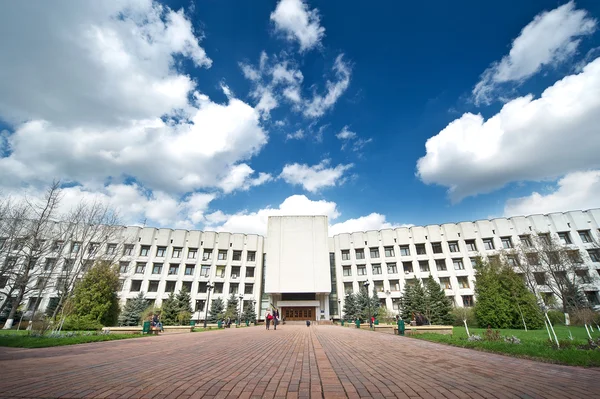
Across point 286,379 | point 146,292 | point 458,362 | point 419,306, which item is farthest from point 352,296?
point 286,379

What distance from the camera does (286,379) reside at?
169 inches

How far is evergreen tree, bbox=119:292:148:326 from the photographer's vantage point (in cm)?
3052

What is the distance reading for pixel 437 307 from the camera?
30.1 m

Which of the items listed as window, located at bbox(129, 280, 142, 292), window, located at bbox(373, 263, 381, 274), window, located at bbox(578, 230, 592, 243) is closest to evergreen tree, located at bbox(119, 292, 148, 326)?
window, located at bbox(129, 280, 142, 292)

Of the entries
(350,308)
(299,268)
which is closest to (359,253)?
(350,308)

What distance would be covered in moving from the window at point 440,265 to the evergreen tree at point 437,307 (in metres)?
13.1

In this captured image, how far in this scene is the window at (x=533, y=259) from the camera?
31156mm

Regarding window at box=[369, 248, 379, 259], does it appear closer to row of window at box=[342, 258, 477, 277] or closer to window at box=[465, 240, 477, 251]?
row of window at box=[342, 258, 477, 277]

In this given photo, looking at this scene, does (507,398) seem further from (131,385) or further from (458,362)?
(131,385)

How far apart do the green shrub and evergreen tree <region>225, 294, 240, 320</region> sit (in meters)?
20.0

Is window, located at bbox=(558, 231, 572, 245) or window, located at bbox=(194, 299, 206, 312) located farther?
window, located at bbox=(194, 299, 206, 312)

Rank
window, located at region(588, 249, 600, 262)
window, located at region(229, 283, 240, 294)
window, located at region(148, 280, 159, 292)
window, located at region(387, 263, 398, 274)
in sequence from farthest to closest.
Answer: window, located at region(229, 283, 240, 294)
window, located at region(387, 263, 398, 274)
window, located at region(148, 280, 159, 292)
window, located at region(588, 249, 600, 262)

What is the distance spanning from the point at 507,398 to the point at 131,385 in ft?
17.2

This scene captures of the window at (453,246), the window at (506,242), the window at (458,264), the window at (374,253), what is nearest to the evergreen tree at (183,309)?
the window at (374,253)
